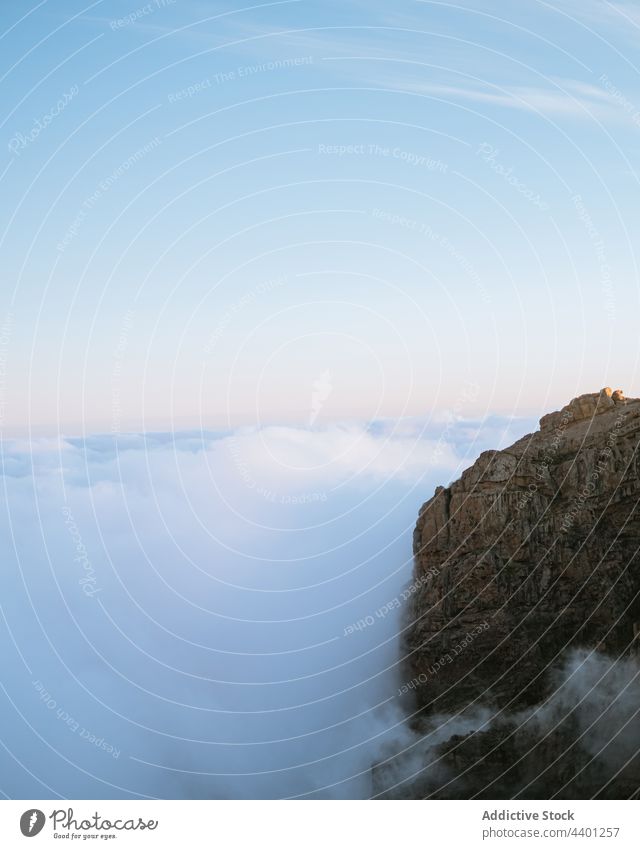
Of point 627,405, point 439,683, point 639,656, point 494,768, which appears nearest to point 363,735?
point 439,683

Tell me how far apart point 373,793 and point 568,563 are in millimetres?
37964

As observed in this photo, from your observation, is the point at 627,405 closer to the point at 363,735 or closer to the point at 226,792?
the point at 363,735

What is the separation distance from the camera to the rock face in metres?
123

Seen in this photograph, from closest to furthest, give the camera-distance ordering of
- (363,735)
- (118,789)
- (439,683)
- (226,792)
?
(439,683)
(363,735)
(226,792)
(118,789)

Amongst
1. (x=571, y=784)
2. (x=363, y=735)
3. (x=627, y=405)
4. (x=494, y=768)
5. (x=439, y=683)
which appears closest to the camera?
(x=571, y=784)

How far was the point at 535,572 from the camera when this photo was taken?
12712 centimetres

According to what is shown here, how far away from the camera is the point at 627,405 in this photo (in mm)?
123438

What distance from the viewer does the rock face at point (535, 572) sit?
122875 mm
